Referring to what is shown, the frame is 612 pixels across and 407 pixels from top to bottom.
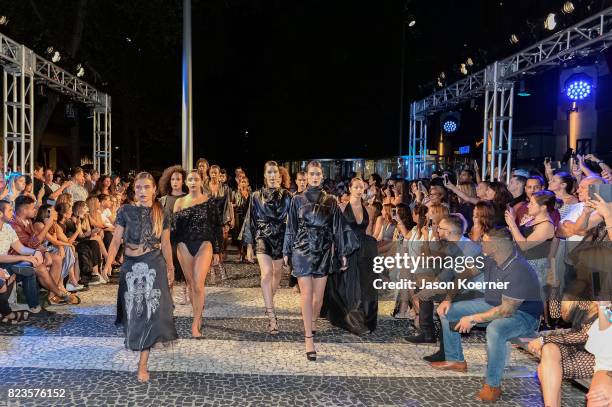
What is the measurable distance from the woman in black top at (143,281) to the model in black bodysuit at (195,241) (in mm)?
1092

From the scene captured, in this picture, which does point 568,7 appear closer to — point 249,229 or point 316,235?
point 316,235

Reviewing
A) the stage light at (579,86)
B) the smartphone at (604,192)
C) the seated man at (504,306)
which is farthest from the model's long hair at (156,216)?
the stage light at (579,86)

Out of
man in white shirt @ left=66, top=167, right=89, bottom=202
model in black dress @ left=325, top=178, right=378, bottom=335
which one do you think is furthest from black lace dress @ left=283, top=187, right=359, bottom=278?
man in white shirt @ left=66, top=167, right=89, bottom=202

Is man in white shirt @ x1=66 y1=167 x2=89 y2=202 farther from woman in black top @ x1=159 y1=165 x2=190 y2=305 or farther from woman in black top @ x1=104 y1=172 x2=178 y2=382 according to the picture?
woman in black top @ x1=104 y1=172 x2=178 y2=382

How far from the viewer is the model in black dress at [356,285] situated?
6164 mm

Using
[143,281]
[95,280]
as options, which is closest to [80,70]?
[95,280]

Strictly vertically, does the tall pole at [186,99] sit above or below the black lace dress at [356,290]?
above

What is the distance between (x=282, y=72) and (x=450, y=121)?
47.6 ft

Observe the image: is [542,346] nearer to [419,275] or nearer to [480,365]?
[480,365]

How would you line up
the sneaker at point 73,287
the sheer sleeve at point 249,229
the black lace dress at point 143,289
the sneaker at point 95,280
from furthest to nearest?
the sneaker at point 95,280, the sneaker at point 73,287, the sheer sleeve at point 249,229, the black lace dress at point 143,289

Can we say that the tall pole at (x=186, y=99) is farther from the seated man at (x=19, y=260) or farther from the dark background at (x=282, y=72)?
the dark background at (x=282, y=72)

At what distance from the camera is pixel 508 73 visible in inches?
463

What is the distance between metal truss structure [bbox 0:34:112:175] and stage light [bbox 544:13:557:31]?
412 inches

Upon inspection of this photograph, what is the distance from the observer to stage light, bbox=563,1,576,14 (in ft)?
30.6
